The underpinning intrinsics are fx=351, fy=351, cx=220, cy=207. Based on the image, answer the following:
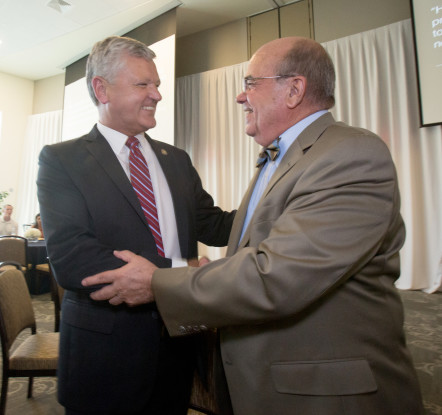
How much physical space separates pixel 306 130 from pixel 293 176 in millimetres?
243

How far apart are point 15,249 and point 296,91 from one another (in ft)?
15.2

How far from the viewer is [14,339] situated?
1959 millimetres

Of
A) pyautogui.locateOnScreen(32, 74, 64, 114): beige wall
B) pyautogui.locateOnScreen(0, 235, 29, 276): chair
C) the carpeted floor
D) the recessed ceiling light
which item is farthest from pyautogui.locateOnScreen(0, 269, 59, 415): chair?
pyautogui.locateOnScreen(32, 74, 64, 114): beige wall

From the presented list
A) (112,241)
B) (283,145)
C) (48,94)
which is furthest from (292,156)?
(48,94)

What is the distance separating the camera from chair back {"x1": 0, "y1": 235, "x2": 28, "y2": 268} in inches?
181

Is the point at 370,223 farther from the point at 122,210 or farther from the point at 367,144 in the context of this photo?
the point at 122,210

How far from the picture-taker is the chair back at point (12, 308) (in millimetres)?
1849

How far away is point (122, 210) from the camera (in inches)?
48.7

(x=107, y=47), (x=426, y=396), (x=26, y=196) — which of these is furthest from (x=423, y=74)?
(x=26, y=196)

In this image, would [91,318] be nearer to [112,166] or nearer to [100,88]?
[112,166]

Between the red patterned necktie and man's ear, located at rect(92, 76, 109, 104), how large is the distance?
20 centimetres

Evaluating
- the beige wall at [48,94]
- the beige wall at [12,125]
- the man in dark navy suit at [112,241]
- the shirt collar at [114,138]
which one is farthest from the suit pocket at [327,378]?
the beige wall at [12,125]

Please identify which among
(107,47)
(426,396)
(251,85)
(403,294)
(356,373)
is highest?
(107,47)

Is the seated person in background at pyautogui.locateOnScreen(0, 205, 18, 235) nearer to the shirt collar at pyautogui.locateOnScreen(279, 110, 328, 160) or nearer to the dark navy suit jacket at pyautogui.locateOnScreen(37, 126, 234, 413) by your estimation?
the dark navy suit jacket at pyautogui.locateOnScreen(37, 126, 234, 413)
